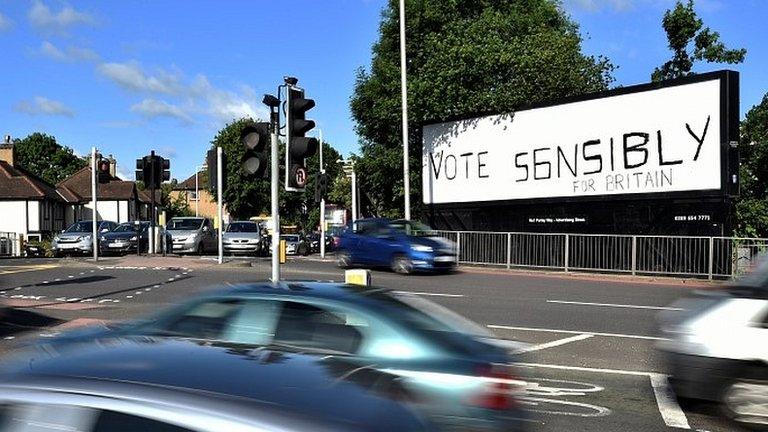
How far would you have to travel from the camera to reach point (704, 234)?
69.4 ft

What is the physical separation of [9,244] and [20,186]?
17636mm

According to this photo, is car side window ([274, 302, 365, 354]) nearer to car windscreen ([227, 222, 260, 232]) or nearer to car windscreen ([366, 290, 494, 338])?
car windscreen ([366, 290, 494, 338])

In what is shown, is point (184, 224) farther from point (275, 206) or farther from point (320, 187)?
point (275, 206)

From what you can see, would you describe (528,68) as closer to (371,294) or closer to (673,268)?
(673,268)

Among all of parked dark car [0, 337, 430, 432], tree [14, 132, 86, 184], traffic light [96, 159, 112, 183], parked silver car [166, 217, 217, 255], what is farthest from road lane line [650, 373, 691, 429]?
tree [14, 132, 86, 184]

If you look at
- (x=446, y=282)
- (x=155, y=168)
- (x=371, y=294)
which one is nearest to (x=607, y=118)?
(x=446, y=282)

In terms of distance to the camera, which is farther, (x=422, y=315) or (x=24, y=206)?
(x=24, y=206)

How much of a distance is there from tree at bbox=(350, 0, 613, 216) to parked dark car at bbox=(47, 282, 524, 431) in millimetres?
22033

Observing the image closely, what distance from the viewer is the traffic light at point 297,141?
11.4m

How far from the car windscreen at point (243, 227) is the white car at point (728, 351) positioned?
1069 inches

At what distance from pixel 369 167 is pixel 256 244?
833cm

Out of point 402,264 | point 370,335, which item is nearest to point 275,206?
point 370,335

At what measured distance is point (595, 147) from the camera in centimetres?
2358

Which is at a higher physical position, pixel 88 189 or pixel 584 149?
pixel 88 189
